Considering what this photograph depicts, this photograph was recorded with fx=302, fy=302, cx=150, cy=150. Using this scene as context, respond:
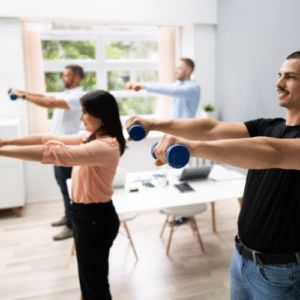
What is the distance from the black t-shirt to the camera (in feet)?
3.75

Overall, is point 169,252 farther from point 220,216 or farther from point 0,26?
point 0,26

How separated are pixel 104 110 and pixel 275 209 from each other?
1.10 meters

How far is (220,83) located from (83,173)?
11.0 feet

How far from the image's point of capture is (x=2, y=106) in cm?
400

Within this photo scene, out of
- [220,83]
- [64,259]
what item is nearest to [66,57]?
[220,83]

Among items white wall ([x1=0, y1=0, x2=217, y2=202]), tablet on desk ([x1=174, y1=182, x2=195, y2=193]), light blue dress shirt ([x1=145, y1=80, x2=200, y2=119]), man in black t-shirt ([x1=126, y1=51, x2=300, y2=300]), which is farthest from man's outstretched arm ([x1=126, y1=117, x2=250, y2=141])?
white wall ([x1=0, y1=0, x2=217, y2=202])

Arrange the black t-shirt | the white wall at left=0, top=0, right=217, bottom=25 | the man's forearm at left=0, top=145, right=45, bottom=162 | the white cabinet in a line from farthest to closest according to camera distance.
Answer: the white wall at left=0, top=0, right=217, bottom=25 → the white cabinet → the man's forearm at left=0, top=145, right=45, bottom=162 → the black t-shirt

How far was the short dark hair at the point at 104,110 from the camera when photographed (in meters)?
1.80

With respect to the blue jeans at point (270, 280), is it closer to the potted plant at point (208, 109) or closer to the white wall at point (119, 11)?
the potted plant at point (208, 109)

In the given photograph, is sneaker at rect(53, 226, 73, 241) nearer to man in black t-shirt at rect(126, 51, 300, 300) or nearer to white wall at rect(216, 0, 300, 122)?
man in black t-shirt at rect(126, 51, 300, 300)

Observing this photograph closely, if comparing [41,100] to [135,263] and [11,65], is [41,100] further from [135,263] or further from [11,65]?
[135,263]

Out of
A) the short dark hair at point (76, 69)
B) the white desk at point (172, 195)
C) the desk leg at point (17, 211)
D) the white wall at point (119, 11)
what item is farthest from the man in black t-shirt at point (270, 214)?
the white wall at point (119, 11)

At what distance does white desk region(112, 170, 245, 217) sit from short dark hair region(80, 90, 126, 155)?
0.69 metres

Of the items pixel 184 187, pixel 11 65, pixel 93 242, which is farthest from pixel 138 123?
pixel 11 65
